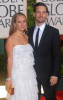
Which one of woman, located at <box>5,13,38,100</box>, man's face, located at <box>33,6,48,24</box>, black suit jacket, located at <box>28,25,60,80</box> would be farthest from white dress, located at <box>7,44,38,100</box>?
man's face, located at <box>33,6,48,24</box>

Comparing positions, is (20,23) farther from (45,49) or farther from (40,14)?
(45,49)

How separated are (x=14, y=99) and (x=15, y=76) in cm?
35

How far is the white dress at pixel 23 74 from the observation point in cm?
375

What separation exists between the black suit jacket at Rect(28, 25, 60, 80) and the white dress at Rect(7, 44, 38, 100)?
0.17 m

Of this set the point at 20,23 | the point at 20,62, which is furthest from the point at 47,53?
the point at 20,23

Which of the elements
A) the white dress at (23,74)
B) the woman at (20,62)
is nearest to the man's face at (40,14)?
the woman at (20,62)

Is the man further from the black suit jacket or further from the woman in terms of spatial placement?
the woman

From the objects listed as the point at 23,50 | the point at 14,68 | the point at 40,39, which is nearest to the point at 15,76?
the point at 14,68

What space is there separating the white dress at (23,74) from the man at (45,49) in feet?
0.58

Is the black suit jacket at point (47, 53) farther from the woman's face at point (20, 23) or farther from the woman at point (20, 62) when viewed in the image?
the woman's face at point (20, 23)

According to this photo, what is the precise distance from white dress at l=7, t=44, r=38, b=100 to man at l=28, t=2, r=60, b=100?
0.18 m

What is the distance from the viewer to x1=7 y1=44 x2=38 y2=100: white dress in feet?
12.3

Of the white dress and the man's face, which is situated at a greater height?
the man's face

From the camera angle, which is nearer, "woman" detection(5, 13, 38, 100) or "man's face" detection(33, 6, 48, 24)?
"woman" detection(5, 13, 38, 100)
